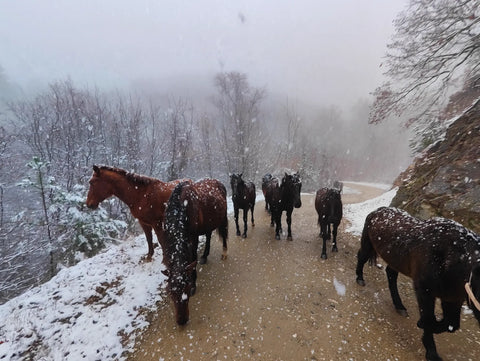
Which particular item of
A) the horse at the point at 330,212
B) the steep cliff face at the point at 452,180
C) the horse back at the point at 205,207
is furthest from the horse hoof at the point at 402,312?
the horse back at the point at 205,207

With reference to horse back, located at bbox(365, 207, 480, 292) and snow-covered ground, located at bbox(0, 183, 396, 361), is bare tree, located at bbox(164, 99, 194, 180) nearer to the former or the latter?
snow-covered ground, located at bbox(0, 183, 396, 361)

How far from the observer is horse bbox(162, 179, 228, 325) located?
284 cm

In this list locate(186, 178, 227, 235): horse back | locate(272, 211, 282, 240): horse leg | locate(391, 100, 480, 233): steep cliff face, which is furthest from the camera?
locate(272, 211, 282, 240): horse leg

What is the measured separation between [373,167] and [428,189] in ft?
160

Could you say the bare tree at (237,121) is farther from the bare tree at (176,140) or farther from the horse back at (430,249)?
the horse back at (430,249)

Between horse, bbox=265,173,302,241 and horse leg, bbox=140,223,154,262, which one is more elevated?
horse, bbox=265,173,302,241

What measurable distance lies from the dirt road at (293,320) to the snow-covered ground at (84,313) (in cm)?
39

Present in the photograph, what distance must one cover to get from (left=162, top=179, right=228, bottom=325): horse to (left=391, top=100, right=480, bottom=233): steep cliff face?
498 centimetres

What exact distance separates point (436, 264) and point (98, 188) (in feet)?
18.4

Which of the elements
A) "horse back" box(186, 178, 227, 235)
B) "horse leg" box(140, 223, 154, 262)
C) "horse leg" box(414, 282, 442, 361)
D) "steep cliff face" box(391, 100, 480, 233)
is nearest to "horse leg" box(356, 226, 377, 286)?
"horse leg" box(414, 282, 442, 361)

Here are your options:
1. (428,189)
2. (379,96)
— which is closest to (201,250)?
(428,189)

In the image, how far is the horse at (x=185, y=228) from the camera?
2836 mm

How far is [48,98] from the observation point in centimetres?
1197

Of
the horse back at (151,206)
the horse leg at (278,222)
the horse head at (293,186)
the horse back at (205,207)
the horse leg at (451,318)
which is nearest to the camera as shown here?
the horse leg at (451,318)
